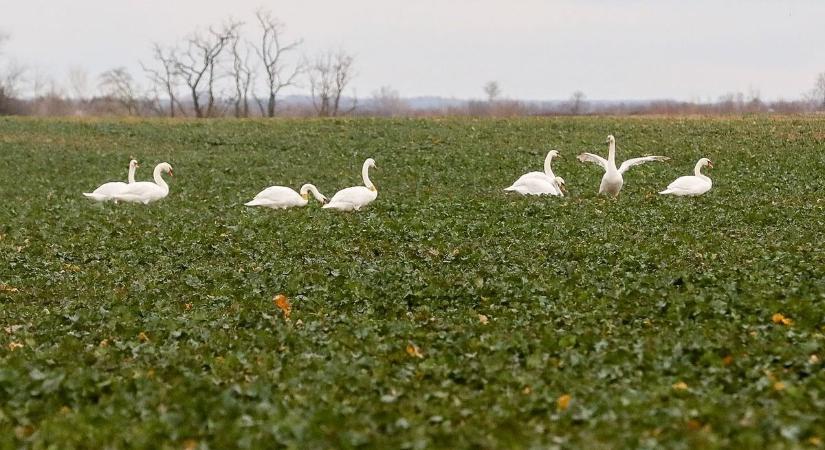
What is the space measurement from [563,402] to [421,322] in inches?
127

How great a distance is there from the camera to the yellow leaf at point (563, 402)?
Answer: 257 inches

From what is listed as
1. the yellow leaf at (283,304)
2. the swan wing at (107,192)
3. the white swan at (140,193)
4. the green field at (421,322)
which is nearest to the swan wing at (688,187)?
the green field at (421,322)

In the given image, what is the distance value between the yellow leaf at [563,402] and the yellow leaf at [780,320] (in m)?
2.93

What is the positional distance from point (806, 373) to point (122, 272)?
29.5 ft

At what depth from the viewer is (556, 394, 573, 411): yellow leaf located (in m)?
6.53

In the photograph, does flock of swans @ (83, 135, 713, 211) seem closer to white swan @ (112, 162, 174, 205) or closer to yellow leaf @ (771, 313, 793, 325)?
white swan @ (112, 162, 174, 205)

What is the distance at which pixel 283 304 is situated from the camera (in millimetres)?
10594

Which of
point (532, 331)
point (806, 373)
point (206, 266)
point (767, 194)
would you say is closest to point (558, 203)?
point (767, 194)

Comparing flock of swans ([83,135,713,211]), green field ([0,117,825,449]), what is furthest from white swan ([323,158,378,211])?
green field ([0,117,825,449])

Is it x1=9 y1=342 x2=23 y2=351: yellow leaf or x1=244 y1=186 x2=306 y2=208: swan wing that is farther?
x1=244 y1=186 x2=306 y2=208: swan wing

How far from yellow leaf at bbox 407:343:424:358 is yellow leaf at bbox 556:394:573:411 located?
179cm

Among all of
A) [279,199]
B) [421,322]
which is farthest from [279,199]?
[421,322]

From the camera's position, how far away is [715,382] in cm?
716

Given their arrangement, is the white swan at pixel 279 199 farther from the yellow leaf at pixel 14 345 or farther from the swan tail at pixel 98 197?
the yellow leaf at pixel 14 345
